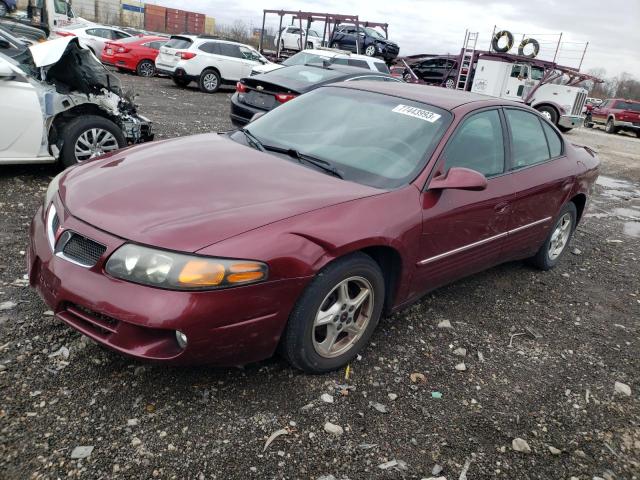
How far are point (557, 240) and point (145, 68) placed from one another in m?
16.0

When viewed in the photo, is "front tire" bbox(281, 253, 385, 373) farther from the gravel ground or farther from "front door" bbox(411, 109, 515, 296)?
"front door" bbox(411, 109, 515, 296)

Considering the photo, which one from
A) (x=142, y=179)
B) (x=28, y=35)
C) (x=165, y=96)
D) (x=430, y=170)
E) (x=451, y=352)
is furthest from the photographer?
(x=165, y=96)

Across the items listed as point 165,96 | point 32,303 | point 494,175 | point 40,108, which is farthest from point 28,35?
point 494,175

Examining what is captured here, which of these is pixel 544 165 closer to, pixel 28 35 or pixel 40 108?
pixel 40 108

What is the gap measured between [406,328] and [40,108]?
4.16 metres

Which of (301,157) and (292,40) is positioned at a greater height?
(292,40)

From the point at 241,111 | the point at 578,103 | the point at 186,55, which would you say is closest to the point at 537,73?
the point at 578,103

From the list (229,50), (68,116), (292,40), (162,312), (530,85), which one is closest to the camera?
(162,312)

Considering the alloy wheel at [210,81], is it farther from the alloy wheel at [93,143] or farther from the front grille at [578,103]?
the front grille at [578,103]

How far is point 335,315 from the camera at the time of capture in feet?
8.96

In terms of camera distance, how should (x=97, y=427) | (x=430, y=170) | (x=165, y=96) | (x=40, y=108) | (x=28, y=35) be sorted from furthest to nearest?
(x=165, y=96), (x=28, y=35), (x=40, y=108), (x=430, y=170), (x=97, y=427)

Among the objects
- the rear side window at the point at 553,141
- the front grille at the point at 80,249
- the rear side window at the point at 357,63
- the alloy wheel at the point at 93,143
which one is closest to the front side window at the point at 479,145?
the rear side window at the point at 553,141

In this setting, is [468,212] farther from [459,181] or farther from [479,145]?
[479,145]

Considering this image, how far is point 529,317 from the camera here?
393 centimetres
